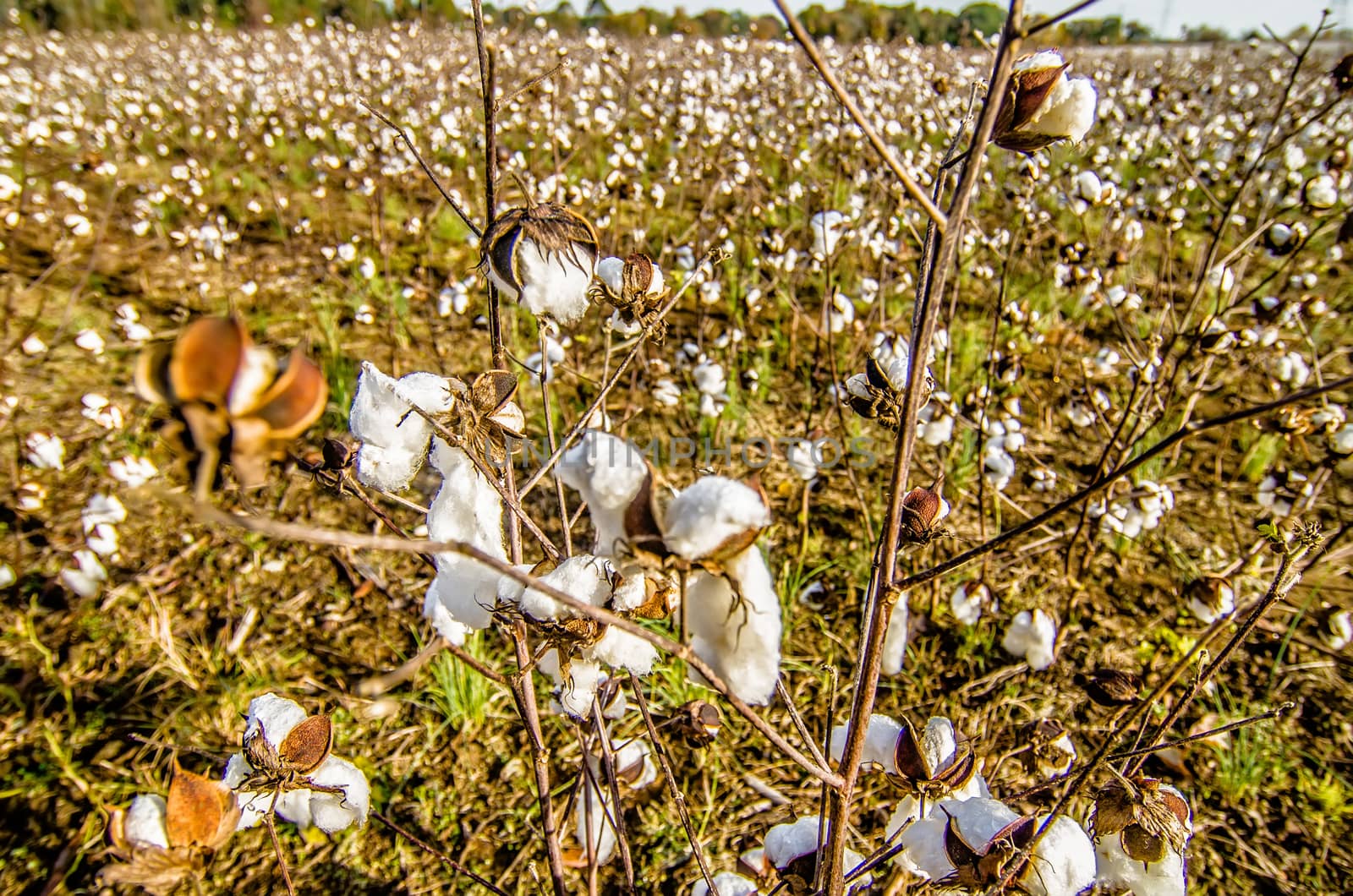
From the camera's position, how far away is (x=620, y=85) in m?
6.62

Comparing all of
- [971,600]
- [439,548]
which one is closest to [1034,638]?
[971,600]

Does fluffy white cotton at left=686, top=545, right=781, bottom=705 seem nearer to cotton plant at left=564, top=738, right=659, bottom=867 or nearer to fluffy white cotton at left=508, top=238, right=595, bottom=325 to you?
fluffy white cotton at left=508, top=238, right=595, bottom=325

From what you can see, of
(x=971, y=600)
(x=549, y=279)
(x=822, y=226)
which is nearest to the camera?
(x=549, y=279)

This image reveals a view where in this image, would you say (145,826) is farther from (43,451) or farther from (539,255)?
(43,451)

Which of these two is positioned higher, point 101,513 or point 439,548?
point 439,548

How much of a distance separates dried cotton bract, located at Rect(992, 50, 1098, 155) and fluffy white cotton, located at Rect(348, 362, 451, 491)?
0.66m

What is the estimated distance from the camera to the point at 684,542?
57 centimetres

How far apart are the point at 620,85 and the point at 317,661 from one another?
6044mm

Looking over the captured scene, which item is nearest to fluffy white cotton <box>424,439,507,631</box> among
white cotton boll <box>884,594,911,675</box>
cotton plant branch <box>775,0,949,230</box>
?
cotton plant branch <box>775,0,949,230</box>

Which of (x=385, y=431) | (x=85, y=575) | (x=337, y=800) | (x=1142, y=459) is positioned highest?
(x=1142, y=459)

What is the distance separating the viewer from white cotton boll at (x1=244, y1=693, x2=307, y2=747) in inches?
37.2

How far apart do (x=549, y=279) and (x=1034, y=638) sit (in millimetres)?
1551

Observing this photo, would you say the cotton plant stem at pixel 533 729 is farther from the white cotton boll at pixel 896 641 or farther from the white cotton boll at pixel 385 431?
the white cotton boll at pixel 896 641

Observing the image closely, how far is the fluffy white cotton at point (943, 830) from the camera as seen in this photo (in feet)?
2.77
